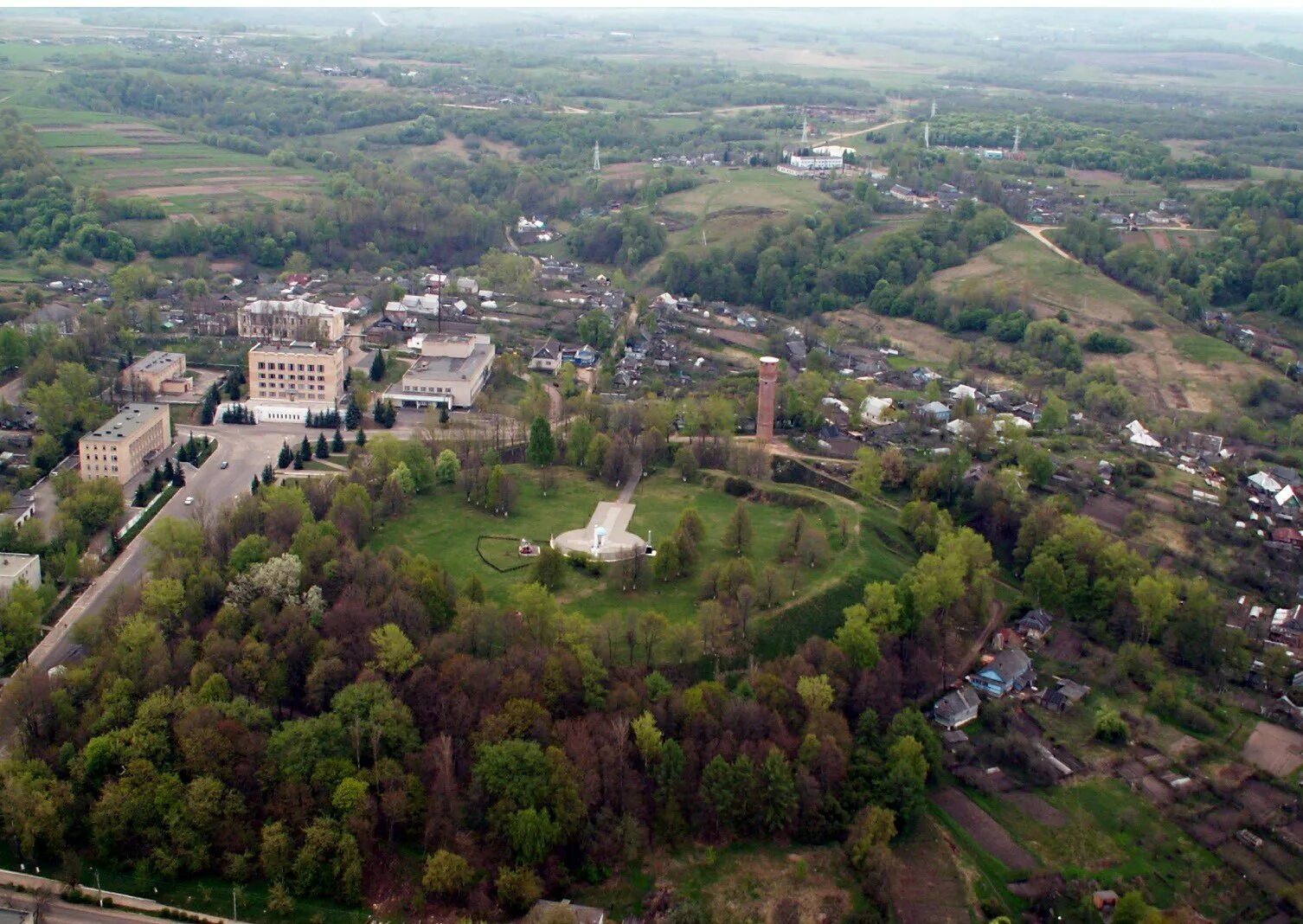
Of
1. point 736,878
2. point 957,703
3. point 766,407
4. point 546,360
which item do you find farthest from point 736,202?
point 736,878

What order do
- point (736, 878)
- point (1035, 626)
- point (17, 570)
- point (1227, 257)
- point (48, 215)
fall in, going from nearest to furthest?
point (736, 878)
point (17, 570)
point (1035, 626)
point (1227, 257)
point (48, 215)

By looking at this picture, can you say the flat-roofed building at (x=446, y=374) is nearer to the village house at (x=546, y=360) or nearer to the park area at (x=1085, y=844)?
the village house at (x=546, y=360)

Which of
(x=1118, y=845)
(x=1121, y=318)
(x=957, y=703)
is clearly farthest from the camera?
(x=1121, y=318)

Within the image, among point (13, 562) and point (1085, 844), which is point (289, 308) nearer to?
point (13, 562)

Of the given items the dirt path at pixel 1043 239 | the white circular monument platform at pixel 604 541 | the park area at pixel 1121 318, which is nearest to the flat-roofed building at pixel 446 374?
the white circular monument platform at pixel 604 541

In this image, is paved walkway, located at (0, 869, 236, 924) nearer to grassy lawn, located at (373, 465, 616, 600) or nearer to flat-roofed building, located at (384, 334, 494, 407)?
grassy lawn, located at (373, 465, 616, 600)

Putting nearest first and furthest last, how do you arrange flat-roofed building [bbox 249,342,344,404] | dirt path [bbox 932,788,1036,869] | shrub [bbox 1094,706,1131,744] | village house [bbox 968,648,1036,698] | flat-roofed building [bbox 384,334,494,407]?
dirt path [bbox 932,788,1036,869], shrub [bbox 1094,706,1131,744], village house [bbox 968,648,1036,698], flat-roofed building [bbox 249,342,344,404], flat-roofed building [bbox 384,334,494,407]

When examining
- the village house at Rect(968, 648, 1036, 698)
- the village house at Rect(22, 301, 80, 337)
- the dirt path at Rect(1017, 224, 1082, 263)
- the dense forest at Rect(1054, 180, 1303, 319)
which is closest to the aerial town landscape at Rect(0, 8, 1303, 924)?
the village house at Rect(968, 648, 1036, 698)

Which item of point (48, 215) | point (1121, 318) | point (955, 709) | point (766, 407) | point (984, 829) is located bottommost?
point (984, 829)
